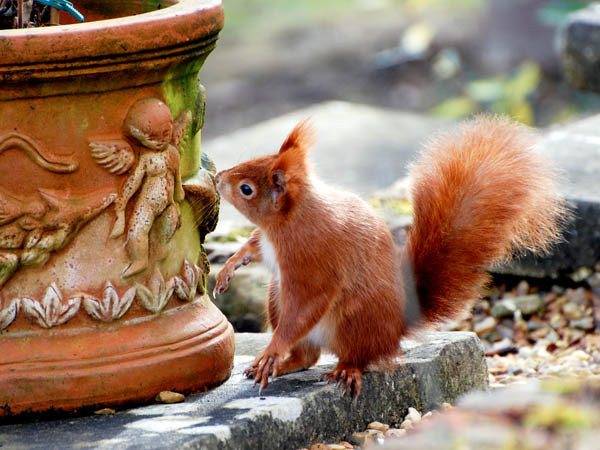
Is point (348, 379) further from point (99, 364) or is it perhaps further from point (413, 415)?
point (99, 364)

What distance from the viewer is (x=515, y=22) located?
8945mm

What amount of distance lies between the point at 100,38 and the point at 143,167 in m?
0.33

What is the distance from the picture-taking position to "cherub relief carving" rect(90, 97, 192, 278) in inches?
94.4

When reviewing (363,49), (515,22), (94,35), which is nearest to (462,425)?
(94,35)

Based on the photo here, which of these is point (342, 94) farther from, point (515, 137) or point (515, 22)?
point (515, 137)

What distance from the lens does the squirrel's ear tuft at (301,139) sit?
2568 mm

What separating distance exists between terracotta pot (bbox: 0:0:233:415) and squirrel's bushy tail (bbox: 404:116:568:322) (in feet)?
2.22

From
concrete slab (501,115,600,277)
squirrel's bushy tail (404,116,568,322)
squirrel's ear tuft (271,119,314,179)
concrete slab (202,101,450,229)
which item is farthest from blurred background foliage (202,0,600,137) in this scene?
squirrel's ear tuft (271,119,314,179)

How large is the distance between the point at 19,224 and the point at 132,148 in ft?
1.04

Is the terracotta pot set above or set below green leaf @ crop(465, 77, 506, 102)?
above

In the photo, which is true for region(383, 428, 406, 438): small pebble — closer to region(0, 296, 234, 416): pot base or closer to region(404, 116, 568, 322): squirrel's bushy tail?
region(404, 116, 568, 322): squirrel's bushy tail

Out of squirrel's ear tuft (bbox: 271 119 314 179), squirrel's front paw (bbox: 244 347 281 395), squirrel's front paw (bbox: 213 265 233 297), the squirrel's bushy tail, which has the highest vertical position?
squirrel's ear tuft (bbox: 271 119 314 179)

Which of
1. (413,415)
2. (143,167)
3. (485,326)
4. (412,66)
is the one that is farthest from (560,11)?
(143,167)

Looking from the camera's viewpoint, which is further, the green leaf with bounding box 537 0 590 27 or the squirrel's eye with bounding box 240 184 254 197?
the green leaf with bounding box 537 0 590 27
